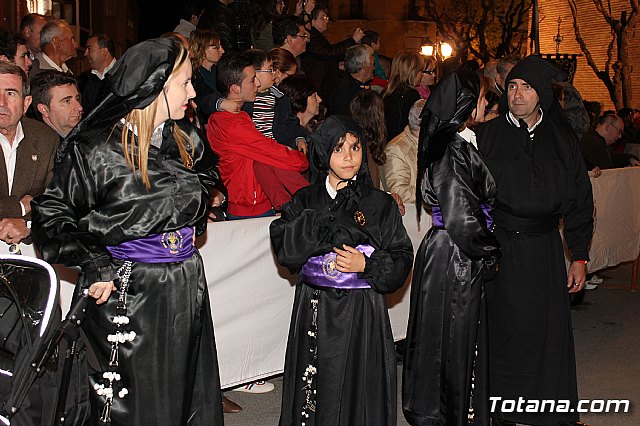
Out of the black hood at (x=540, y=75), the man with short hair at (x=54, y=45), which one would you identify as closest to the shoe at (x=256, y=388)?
the black hood at (x=540, y=75)

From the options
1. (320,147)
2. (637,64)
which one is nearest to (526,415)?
(320,147)

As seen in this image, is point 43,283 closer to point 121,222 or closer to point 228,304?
point 121,222

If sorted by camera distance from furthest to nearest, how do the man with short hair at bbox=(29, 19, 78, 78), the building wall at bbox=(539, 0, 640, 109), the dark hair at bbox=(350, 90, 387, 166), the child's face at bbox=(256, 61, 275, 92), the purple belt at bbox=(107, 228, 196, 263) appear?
1. the building wall at bbox=(539, 0, 640, 109)
2. the man with short hair at bbox=(29, 19, 78, 78)
3. the dark hair at bbox=(350, 90, 387, 166)
4. the child's face at bbox=(256, 61, 275, 92)
5. the purple belt at bbox=(107, 228, 196, 263)

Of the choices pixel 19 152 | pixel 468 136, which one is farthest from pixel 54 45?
pixel 468 136

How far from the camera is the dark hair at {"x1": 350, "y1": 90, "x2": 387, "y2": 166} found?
23.0 feet

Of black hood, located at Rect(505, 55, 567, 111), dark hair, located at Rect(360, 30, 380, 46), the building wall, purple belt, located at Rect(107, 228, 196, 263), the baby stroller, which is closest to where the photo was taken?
the baby stroller

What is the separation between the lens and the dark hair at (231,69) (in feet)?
20.6

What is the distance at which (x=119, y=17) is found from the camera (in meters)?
18.2

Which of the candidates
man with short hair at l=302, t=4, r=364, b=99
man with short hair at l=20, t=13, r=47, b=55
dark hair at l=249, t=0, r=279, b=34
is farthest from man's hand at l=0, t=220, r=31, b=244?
dark hair at l=249, t=0, r=279, b=34

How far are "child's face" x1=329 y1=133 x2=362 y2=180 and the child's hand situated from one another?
422 mm

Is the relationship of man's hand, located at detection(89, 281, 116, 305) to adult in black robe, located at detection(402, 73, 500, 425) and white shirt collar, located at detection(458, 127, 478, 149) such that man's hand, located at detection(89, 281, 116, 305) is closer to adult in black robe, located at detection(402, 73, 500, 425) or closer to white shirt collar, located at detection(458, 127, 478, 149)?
adult in black robe, located at detection(402, 73, 500, 425)

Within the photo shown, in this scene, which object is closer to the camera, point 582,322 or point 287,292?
point 287,292

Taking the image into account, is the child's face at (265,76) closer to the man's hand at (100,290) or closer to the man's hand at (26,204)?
the man's hand at (26,204)

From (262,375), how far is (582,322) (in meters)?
3.87
